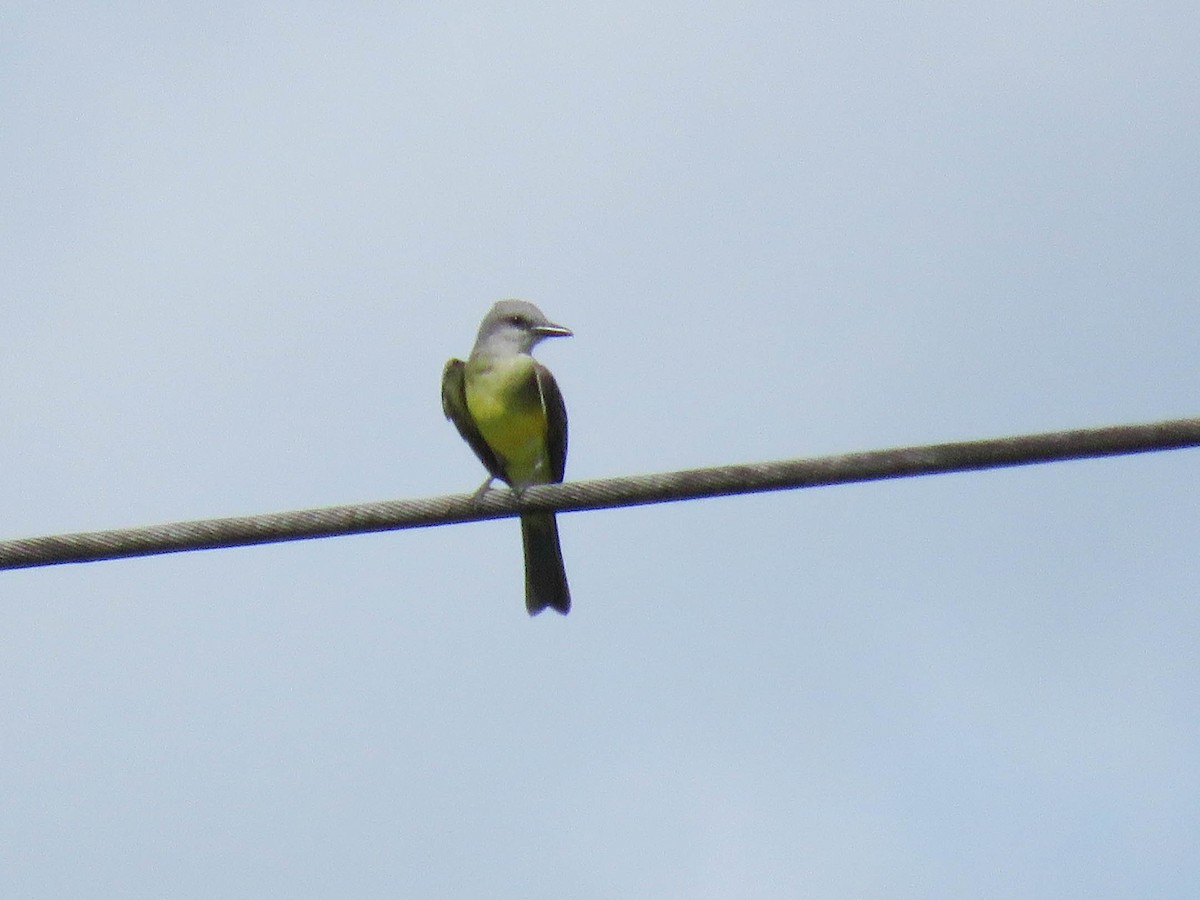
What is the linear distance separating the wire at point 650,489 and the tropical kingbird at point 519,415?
140 inches

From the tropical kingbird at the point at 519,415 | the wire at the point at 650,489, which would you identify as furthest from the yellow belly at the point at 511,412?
the wire at the point at 650,489

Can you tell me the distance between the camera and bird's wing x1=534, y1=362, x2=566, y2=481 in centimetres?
830

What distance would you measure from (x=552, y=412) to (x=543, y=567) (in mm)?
837

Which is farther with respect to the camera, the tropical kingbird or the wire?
the tropical kingbird

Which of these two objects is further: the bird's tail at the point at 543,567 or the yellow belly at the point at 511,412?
the yellow belly at the point at 511,412

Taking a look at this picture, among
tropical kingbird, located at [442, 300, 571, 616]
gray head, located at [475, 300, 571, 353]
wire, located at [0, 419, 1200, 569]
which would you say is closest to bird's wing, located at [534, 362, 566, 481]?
tropical kingbird, located at [442, 300, 571, 616]

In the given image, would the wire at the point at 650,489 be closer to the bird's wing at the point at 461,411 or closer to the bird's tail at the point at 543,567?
the bird's tail at the point at 543,567

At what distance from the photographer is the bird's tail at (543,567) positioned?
7.91 meters

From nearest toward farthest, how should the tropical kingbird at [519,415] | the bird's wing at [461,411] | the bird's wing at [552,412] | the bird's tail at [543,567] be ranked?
the bird's tail at [543,567] < the tropical kingbird at [519,415] < the bird's wing at [552,412] < the bird's wing at [461,411]

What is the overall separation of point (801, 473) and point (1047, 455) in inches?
24.4

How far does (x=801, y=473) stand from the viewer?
166 inches

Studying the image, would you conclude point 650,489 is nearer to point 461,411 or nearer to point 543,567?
point 543,567

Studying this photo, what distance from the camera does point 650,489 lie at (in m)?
4.35

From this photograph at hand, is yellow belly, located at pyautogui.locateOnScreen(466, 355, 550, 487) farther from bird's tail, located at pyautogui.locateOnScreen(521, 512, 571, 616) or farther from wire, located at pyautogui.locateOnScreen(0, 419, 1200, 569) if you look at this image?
wire, located at pyautogui.locateOnScreen(0, 419, 1200, 569)
